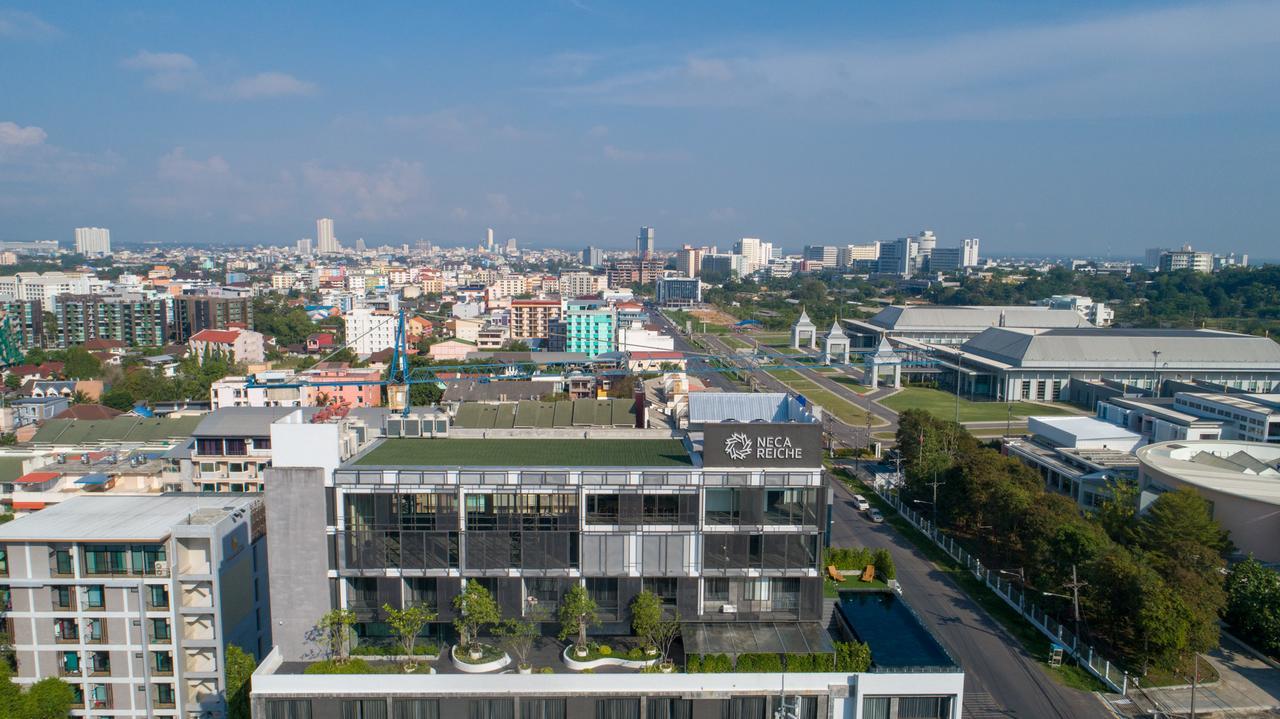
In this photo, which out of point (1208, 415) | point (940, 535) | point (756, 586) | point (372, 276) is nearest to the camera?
point (756, 586)

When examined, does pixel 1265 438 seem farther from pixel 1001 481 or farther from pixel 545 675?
pixel 545 675

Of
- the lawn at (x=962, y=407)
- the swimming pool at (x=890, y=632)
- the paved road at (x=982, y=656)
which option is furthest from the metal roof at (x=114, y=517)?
the lawn at (x=962, y=407)

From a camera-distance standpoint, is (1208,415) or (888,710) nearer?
(888,710)

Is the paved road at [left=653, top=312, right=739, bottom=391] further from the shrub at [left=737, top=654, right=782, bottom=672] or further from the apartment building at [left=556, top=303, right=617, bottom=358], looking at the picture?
the shrub at [left=737, top=654, right=782, bottom=672]

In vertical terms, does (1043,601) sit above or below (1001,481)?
below

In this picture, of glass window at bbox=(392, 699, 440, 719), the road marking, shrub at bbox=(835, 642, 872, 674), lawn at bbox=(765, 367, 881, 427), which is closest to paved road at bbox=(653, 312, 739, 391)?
lawn at bbox=(765, 367, 881, 427)

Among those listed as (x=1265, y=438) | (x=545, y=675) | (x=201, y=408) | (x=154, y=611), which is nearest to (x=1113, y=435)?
(x=1265, y=438)

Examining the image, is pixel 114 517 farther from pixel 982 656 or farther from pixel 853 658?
pixel 982 656

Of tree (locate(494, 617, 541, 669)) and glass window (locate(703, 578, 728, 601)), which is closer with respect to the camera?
tree (locate(494, 617, 541, 669))
